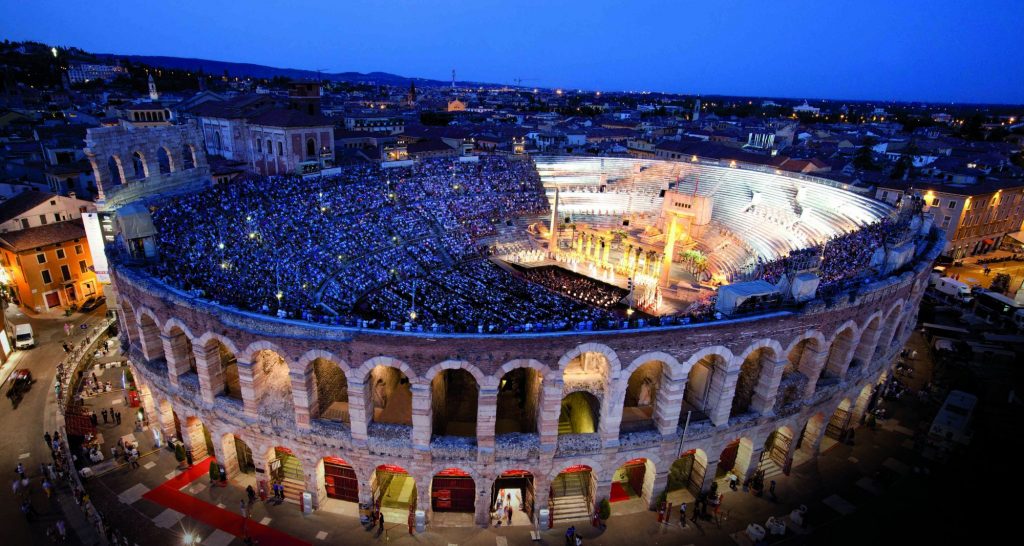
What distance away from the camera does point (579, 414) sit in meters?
31.2

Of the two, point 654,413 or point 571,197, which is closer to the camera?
point 654,413

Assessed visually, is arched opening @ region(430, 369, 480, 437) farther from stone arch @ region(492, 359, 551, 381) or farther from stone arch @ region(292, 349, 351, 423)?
stone arch @ region(292, 349, 351, 423)

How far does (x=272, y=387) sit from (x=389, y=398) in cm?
606

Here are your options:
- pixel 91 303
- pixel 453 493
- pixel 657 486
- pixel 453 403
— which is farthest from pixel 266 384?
pixel 91 303

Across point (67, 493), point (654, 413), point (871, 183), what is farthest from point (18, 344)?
point (871, 183)

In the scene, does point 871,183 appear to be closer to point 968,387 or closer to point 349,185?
point 968,387

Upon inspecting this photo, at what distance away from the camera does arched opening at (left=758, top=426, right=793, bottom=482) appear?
30547 mm

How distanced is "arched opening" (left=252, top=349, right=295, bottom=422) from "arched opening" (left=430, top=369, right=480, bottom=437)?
23.7 feet

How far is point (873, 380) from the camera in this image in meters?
34.1

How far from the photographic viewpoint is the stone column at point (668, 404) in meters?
25.7

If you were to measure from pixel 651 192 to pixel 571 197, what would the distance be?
11029mm

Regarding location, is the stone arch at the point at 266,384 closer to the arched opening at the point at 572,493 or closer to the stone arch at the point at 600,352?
the stone arch at the point at 600,352

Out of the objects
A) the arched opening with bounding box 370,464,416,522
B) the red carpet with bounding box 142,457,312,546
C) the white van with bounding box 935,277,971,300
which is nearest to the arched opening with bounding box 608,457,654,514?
the arched opening with bounding box 370,464,416,522

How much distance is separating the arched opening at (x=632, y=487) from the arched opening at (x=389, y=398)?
36.9ft
